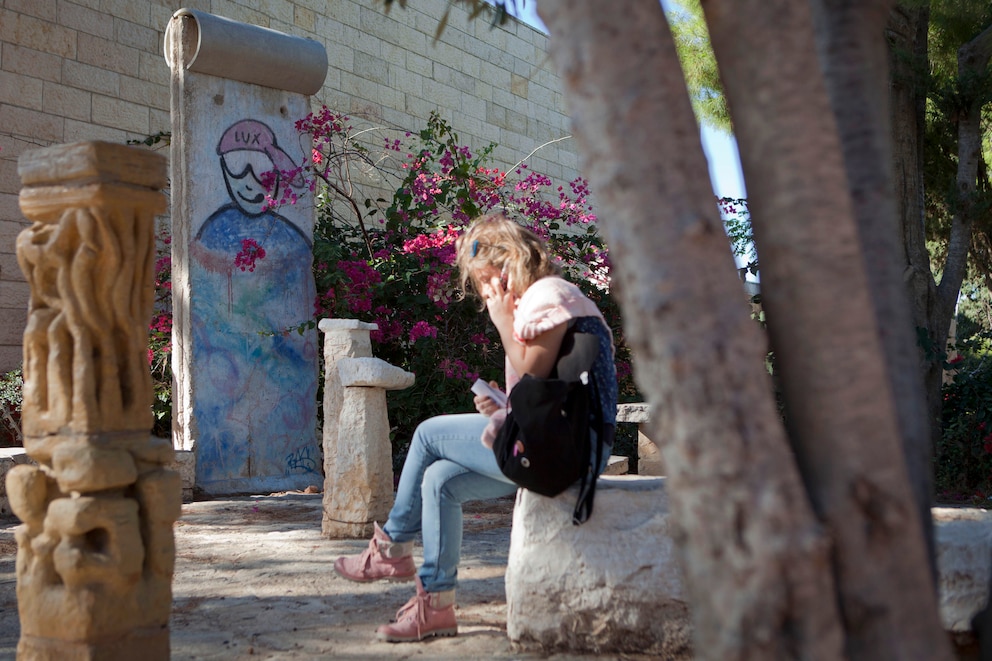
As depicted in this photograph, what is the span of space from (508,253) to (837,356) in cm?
165

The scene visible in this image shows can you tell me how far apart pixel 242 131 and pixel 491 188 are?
1897 millimetres

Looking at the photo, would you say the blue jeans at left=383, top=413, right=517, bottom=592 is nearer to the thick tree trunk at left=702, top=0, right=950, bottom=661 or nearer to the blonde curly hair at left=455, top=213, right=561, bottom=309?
the blonde curly hair at left=455, top=213, right=561, bottom=309

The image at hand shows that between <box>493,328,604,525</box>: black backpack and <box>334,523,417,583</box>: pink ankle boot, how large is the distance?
791 mm

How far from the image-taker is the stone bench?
2.83 m

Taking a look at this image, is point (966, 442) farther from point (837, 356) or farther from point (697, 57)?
point (837, 356)

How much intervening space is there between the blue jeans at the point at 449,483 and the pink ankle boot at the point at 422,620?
0.03 metres

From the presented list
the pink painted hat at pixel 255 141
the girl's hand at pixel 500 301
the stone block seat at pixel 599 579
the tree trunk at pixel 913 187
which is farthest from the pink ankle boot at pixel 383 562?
the tree trunk at pixel 913 187

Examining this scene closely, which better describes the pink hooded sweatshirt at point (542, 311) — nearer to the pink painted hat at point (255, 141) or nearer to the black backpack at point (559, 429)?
the black backpack at point (559, 429)

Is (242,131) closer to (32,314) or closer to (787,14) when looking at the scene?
(32,314)

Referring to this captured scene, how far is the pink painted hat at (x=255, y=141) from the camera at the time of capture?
6961 millimetres

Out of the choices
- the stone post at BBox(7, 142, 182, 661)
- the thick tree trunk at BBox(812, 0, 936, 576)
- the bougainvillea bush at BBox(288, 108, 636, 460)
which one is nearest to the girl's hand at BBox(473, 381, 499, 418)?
the stone post at BBox(7, 142, 182, 661)

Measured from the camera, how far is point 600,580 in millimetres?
2836

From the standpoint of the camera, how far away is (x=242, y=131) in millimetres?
7039

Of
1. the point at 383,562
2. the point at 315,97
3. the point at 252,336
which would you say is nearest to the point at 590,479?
the point at 383,562
